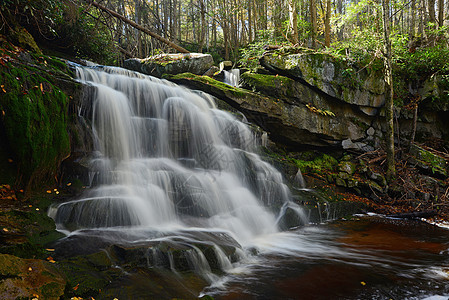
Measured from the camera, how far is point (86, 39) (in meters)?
9.62

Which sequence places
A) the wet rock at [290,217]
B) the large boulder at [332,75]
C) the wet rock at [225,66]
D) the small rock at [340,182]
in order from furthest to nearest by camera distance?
the wet rock at [225,66] → the large boulder at [332,75] → the small rock at [340,182] → the wet rock at [290,217]

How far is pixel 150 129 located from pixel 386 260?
6.14 metres

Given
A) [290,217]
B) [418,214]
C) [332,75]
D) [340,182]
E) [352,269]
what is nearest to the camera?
[352,269]

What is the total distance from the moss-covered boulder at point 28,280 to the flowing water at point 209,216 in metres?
0.87

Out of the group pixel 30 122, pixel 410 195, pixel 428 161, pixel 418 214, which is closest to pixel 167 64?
pixel 30 122

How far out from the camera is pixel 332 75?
10.5 metres

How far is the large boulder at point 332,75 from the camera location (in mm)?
10266

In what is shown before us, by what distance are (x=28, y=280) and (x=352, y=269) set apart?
426 cm

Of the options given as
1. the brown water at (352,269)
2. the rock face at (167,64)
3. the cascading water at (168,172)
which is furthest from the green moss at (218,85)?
the brown water at (352,269)

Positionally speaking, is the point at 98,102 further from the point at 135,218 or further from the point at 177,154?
the point at 135,218

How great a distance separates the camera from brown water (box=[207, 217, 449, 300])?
334 centimetres

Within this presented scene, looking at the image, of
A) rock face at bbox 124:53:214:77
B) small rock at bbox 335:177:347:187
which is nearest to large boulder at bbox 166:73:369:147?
rock face at bbox 124:53:214:77

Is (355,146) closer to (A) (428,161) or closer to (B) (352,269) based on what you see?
(A) (428,161)

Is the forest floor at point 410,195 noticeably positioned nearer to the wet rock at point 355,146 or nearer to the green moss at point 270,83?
the wet rock at point 355,146
